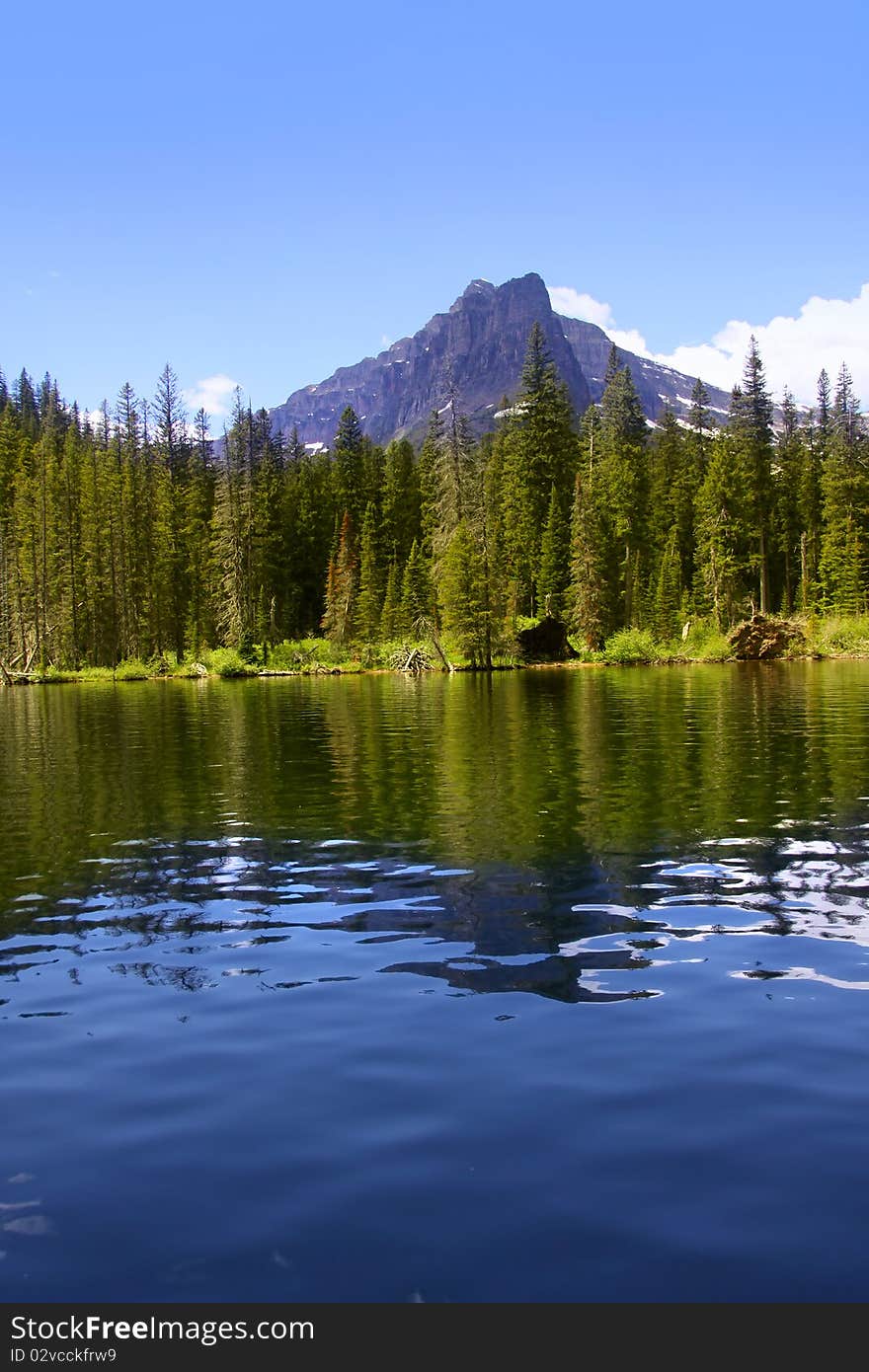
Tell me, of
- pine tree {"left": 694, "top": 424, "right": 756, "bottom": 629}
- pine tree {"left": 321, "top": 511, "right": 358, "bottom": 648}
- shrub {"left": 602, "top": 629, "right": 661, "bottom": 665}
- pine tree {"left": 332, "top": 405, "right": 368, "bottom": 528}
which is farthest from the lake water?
pine tree {"left": 332, "top": 405, "right": 368, "bottom": 528}

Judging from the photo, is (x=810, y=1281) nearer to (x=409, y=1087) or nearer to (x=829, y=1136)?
(x=829, y=1136)

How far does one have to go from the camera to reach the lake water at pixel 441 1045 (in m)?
4.24

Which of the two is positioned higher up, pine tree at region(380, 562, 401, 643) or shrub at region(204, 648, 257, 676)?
pine tree at region(380, 562, 401, 643)

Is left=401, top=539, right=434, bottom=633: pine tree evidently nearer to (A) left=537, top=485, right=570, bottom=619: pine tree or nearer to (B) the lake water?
(A) left=537, top=485, right=570, bottom=619: pine tree

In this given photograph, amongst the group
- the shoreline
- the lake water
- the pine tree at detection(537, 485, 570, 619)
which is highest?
the pine tree at detection(537, 485, 570, 619)

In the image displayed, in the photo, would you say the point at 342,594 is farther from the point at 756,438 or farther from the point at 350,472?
the point at 756,438

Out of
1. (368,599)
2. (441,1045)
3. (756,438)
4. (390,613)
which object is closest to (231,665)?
(368,599)

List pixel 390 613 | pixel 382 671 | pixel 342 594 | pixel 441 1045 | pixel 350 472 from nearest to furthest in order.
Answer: pixel 441 1045 → pixel 382 671 → pixel 390 613 → pixel 342 594 → pixel 350 472

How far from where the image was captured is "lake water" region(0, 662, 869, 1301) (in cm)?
424

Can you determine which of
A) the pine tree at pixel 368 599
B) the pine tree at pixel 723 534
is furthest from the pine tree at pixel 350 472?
the pine tree at pixel 723 534

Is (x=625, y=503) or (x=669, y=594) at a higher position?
(x=625, y=503)

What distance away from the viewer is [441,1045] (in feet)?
21.3

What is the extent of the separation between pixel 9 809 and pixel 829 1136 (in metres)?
14.3

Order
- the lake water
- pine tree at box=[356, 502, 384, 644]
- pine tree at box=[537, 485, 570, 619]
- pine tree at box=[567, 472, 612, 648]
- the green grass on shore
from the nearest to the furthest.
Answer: the lake water, the green grass on shore, pine tree at box=[567, 472, 612, 648], pine tree at box=[537, 485, 570, 619], pine tree at box=[356, 502, 384, 644]
